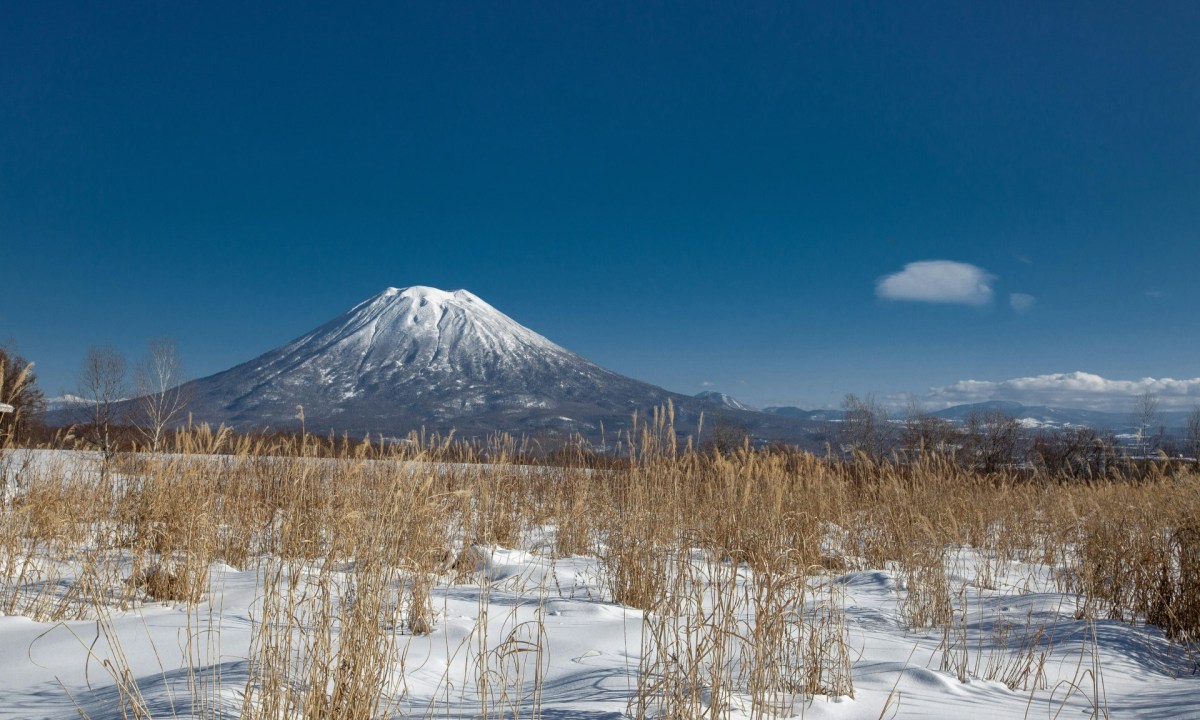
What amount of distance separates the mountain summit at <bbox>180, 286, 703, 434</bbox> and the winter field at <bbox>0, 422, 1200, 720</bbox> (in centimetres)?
10378

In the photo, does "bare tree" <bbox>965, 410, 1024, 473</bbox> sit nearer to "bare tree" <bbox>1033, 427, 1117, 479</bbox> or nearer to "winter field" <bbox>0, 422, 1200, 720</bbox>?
"bare tree" <bbox>1033, 427, 1117, 479</bbox>

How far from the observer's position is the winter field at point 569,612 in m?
2.28

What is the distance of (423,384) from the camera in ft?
462

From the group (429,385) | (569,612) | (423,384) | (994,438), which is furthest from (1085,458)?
(423,384)

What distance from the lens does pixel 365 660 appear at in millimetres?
2047

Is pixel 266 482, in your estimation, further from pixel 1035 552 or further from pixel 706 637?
pixel 1035 552

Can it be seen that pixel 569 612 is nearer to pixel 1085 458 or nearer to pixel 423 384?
pixel 1085 458

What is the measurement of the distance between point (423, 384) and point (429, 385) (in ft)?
4.95

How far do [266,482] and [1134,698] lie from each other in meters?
7.93

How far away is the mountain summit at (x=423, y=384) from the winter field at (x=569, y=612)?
10378 centimetres

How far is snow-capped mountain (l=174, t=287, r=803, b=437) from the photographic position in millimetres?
121812

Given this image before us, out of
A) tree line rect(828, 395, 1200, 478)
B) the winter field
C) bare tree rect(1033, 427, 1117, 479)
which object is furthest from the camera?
tree line rect(828, 395, 1200, 478)

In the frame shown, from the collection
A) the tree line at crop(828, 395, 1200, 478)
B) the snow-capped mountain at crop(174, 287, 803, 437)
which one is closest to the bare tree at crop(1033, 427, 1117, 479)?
→ the tree line at crop(828, 395, 1200, 478)

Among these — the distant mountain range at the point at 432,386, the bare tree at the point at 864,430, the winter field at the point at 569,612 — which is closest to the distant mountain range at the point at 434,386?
the distant mountain range at the point at 432,386
